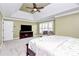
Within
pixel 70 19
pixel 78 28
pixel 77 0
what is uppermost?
pixel 77 0

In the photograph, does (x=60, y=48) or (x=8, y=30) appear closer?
(x=60, y=48)

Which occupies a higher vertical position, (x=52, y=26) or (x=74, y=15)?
(x=74, y=15)

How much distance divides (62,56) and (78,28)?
1.80 ft

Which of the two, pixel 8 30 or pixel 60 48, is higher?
pixel 8 30

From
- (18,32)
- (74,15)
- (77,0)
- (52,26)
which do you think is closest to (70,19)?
(74,15)

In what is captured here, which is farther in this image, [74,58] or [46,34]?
[46,34]

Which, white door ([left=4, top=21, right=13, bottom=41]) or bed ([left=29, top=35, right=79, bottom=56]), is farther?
white door ([left=4, top=21, right=13, bottom=41])

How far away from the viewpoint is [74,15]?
110cm

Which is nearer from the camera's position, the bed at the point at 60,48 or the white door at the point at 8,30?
the bed at the point at 60,48

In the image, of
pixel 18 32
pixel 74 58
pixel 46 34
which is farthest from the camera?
pixel 18 32

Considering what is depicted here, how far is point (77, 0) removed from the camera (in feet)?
2.26

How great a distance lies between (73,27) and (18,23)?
355 centimetres

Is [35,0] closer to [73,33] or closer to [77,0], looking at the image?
[77,0]

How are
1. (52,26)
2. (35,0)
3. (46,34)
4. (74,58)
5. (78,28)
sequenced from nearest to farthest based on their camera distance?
(74,58) < (35,0) < (78,28) < (46,34) < (52,26)
